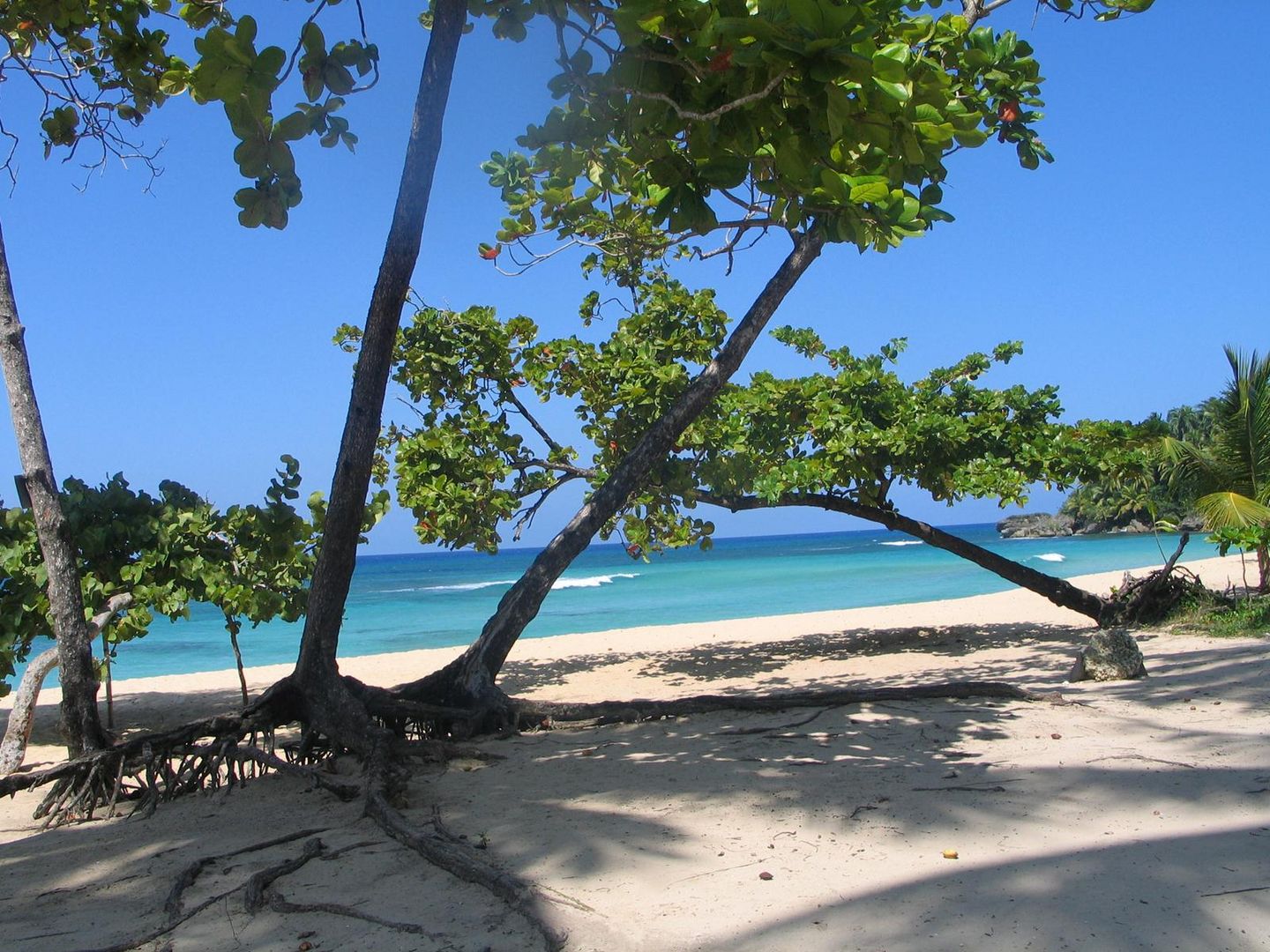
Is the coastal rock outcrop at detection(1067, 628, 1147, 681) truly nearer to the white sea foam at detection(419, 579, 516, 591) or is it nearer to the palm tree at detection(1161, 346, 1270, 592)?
the palm tree at detection(1161, 346, 1270, 592)

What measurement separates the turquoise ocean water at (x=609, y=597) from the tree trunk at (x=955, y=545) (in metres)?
13.2

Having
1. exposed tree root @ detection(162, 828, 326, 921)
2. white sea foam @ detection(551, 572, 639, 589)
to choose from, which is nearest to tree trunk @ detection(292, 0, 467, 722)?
exposed tree root @ detection(162, 828, 326, 921)

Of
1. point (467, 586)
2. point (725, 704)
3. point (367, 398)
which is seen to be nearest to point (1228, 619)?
point (725, 704)

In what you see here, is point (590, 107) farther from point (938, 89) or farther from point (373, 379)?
point (373, 379)

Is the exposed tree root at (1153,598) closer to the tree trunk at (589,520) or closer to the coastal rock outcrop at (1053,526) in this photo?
the tree trunk at (589,520)

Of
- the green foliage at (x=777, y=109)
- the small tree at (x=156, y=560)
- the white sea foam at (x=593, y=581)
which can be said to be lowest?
the white sea foam at (x=593, y=581)

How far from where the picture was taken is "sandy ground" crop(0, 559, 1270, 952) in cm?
243

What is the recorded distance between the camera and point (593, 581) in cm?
4703

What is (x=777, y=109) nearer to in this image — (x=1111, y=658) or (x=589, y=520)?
(x=589, y=520)

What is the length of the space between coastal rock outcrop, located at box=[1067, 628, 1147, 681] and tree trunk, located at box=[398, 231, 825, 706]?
3292mm

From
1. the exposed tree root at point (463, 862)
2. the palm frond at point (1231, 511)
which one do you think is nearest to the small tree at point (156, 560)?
the exposed tree root at point (463, 862)

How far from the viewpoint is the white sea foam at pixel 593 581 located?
44.0 m

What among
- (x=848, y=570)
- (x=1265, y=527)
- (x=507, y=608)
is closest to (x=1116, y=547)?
(x=848, y=570)

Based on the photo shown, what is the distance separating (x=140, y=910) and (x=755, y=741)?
2.99 m
